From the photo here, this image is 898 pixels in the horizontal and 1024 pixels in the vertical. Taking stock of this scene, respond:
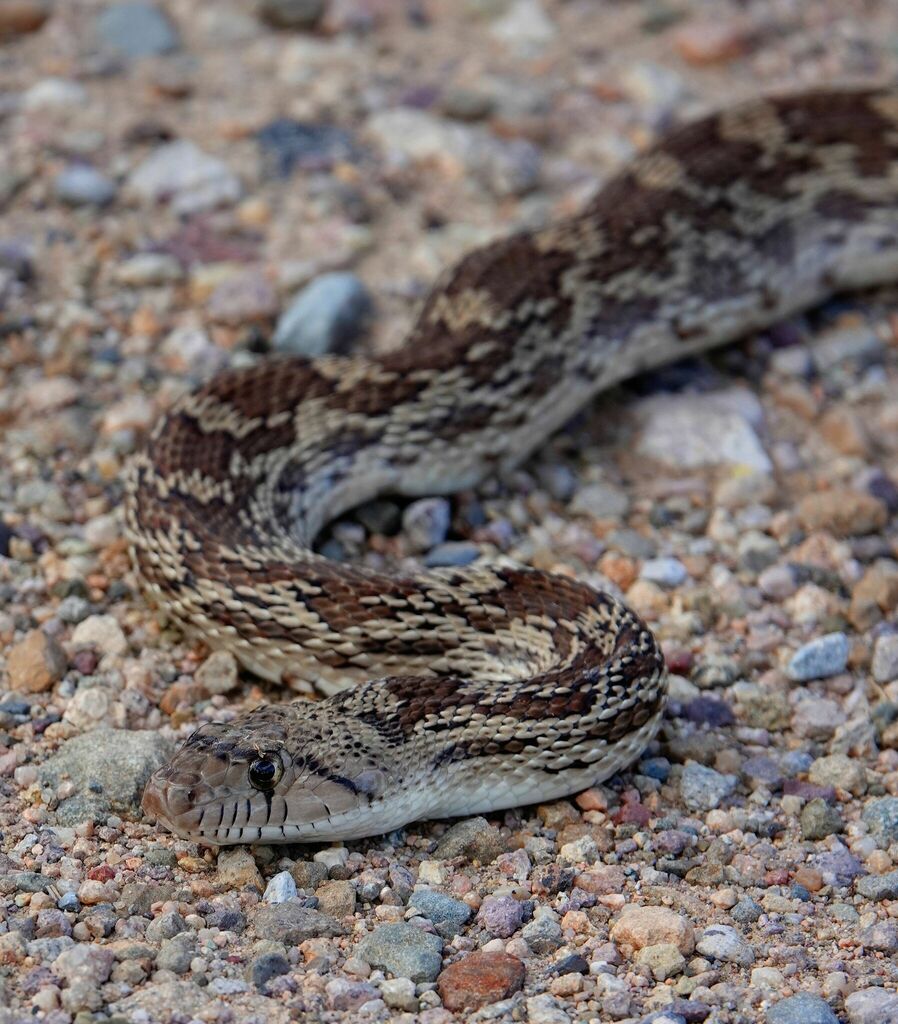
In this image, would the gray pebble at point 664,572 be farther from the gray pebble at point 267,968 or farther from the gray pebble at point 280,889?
the gray pebble at point 267,968

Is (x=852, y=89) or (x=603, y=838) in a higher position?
(x=852, y=89)

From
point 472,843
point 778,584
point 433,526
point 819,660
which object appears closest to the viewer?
point 472,843

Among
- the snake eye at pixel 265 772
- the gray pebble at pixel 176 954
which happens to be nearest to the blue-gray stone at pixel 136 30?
the snake eye at pixel 265 772

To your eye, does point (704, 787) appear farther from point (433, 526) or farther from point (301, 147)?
point (301, 147)

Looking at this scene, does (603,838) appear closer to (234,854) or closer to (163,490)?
(234,854)

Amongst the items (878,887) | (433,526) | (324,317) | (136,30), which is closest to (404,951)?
(878,887)

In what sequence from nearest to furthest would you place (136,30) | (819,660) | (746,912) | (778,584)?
(746,912) → (819,660) → (778,584) → (136,30)

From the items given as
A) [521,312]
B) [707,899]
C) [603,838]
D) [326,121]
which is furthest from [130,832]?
[326,121]
